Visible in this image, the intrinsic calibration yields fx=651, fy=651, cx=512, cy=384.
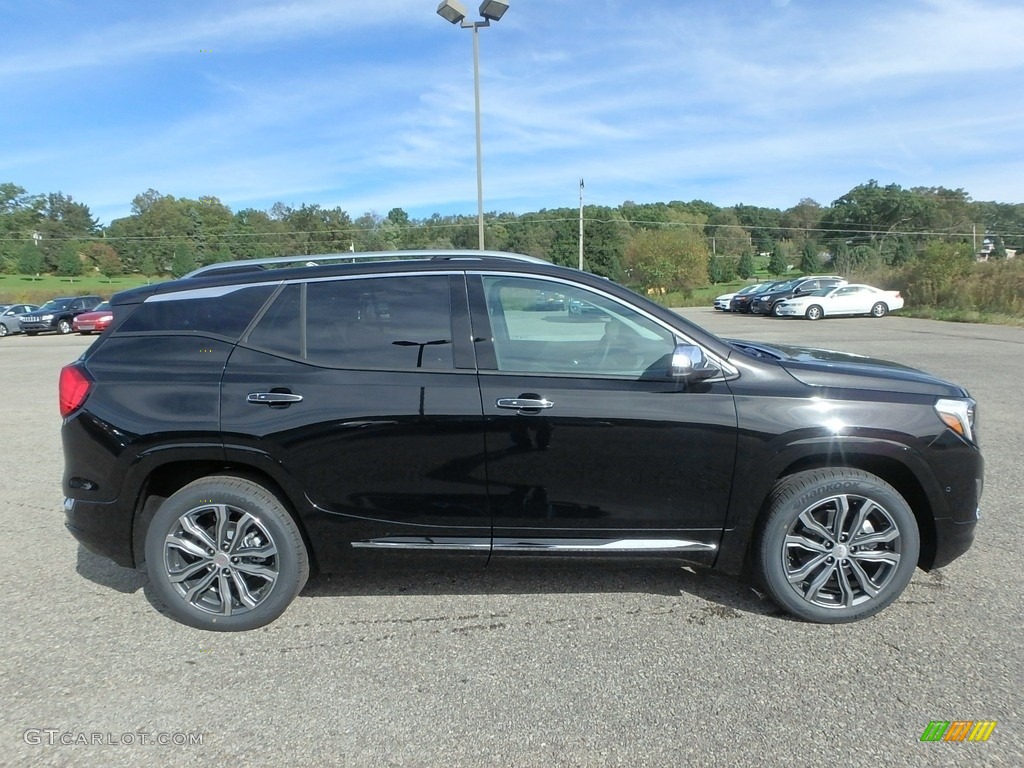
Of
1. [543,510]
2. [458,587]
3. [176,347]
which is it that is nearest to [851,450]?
[543,510]

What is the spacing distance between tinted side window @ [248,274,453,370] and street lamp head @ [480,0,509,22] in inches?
568

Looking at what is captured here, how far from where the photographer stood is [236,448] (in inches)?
125

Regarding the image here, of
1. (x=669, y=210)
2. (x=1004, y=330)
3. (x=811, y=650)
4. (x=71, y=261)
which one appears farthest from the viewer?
(x=669, y=210)

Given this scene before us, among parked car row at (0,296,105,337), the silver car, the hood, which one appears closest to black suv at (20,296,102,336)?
parked car row at (0,296,105,337)

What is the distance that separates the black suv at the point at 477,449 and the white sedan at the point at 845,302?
2939 centimetres

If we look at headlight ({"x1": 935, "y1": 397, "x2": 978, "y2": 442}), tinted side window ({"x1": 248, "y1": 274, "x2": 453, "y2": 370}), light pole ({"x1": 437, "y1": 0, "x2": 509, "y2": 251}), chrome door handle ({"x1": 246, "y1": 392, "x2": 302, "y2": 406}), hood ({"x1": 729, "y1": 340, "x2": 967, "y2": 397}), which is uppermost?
light pole ({"x1": 437, "y1": 0, "x2": 509, "y2": 251})

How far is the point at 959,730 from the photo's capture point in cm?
250

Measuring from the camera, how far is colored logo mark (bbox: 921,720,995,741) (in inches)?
96.9

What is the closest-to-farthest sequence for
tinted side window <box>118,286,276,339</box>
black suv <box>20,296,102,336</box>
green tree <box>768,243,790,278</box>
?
tinted side window <box>118,286,276,339</box>, black suv <box>20,296,102,336</box>, green tree <box>768,243,790,278</box>

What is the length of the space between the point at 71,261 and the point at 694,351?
3455 inches

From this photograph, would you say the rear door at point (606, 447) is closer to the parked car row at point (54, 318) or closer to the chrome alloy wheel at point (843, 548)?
the chrome alloy wheel at point (843, 548)

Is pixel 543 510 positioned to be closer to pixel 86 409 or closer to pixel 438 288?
pixel 438 288

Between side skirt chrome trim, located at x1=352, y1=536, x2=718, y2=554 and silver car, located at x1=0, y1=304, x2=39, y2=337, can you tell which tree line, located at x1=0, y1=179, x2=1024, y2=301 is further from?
side skirt chrome trim, located at x1=352, y1=536, x2=718, y2=554

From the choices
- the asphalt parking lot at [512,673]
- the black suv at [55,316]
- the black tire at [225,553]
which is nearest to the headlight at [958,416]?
the asphalt parking lot at [512,673]
